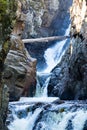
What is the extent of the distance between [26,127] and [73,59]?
460 inches

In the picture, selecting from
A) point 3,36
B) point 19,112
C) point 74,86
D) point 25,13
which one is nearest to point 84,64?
point 74,86

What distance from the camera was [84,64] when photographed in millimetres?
28203

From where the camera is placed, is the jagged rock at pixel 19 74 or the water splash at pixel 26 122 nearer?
the water splash at pixel 26 122

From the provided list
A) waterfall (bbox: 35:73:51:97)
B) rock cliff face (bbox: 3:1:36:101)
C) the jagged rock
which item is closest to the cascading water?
rock cliff face (bbox: 3:1:36:101)

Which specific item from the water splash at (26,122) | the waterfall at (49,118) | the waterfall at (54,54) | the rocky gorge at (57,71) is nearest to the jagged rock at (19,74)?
the rocky gorge at (57,71)

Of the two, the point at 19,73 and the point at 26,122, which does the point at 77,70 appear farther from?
the point at 26,122

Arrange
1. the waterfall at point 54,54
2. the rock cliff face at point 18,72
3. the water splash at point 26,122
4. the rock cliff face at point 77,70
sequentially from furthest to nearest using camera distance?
the waterfall at point 54,54, the rock cliff face at point 18,72, the rock cliff face at point 77,70, the water splash at point 26,122

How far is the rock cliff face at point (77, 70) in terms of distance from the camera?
28289 millimetres

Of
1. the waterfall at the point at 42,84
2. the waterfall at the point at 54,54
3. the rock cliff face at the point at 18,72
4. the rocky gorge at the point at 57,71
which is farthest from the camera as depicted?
the waterfall at the point at 54,54

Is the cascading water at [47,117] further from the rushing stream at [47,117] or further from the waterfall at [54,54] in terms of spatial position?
the waterfall at [54,54]

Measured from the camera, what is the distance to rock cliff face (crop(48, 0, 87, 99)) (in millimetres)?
28289

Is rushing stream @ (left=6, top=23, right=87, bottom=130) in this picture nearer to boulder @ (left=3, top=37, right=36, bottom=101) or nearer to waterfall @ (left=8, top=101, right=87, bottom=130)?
waterfall @ (left=8, top=101, right=87, bottom=130)

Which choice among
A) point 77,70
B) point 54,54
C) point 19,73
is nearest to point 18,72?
point 19,73

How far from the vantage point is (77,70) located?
29203 mm
